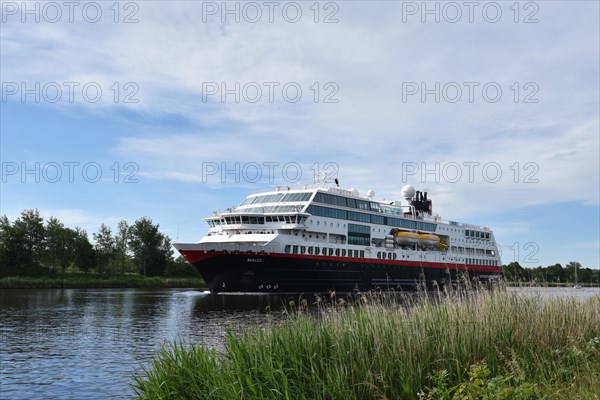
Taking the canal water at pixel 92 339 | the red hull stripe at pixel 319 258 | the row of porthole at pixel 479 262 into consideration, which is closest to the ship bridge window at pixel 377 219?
the red hull stripe at pixel 319 258

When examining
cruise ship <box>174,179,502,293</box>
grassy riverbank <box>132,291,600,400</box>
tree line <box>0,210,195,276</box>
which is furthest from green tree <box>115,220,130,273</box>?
grassy riverbank <box>132,291,600,400</box>

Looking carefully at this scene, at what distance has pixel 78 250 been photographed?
298 ft

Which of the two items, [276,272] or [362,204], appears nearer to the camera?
[276,272]

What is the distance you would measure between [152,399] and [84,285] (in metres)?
75.3

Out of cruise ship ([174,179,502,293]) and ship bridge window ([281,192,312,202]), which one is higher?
ship bridge window ([281,192,312,202])

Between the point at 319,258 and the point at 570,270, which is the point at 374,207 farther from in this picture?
the point at 570,270

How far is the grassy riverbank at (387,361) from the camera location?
9196mm

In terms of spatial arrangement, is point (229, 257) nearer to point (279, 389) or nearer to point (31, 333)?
point (31, 333)

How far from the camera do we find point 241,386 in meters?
9.07

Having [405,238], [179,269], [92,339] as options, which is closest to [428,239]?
[405,238]

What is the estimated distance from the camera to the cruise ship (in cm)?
4900

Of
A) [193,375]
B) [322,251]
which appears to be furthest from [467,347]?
[322,251]

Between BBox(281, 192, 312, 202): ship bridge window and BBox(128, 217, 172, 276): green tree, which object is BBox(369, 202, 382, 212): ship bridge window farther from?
BBox(128, 217, 172, 276): green tree

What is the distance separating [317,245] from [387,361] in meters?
43.9
